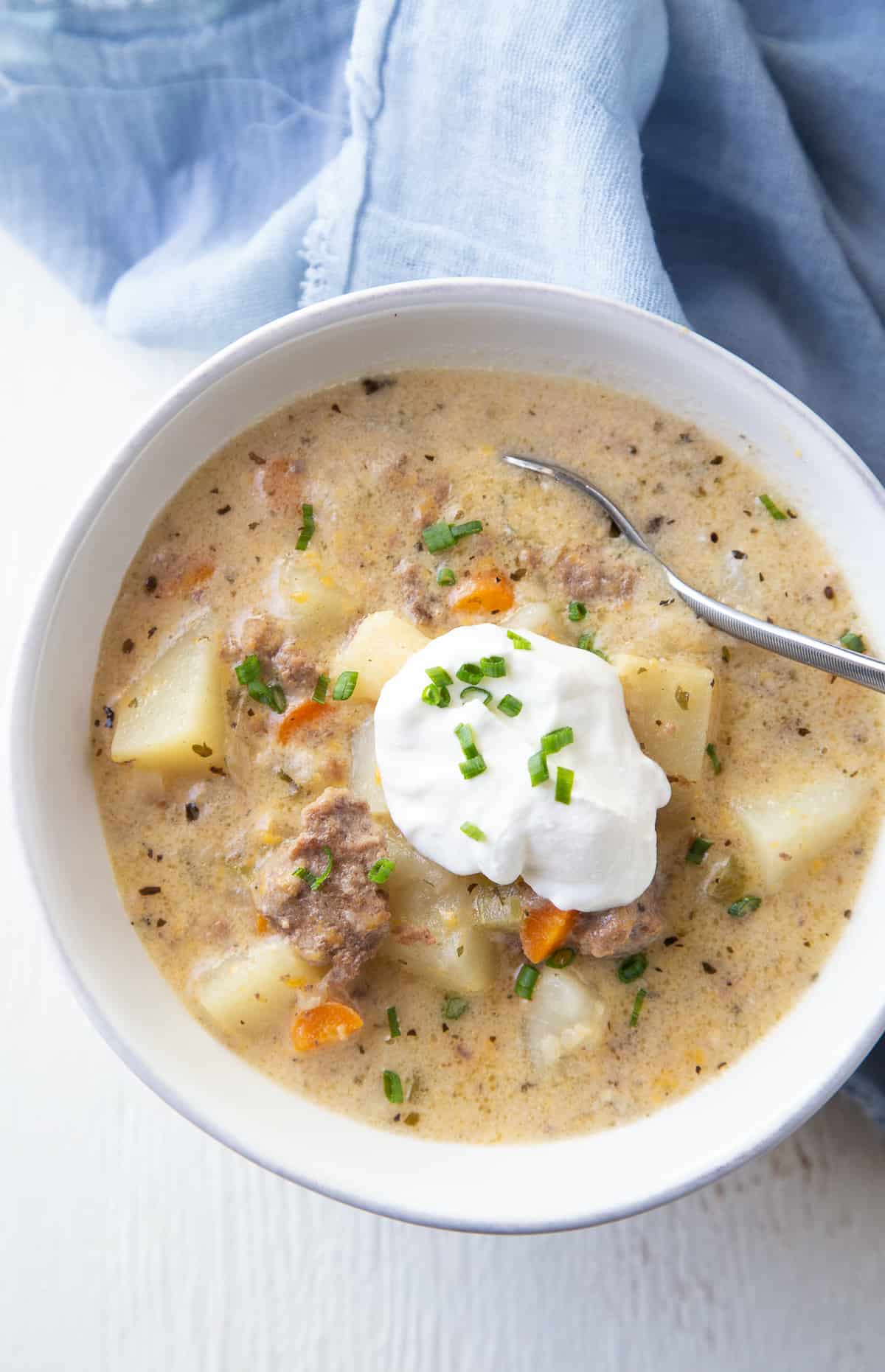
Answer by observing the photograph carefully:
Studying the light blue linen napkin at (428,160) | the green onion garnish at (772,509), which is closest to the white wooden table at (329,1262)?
the light blue linen napkin at (428,160)

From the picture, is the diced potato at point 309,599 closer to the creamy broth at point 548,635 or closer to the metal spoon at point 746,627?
the creamy broth at point 548,635

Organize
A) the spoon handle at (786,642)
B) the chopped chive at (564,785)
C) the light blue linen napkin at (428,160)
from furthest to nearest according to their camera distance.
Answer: the light blue linen napkin at (428,160) → the spoon handle at (786,642) → the chopped chive at (564,785)

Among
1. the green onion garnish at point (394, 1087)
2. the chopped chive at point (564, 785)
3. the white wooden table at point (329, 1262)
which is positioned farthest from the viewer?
the white wooden table at point (329, 1262)

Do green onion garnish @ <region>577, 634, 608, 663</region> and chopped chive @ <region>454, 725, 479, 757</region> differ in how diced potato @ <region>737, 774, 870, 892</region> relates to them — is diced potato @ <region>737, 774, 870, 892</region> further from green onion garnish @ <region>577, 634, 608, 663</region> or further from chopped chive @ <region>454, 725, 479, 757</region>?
chopped chive @ <region>454, 725, 479, 757</region>

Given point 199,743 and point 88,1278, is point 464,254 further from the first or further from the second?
point 88,1278

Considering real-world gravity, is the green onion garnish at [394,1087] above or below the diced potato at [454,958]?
below

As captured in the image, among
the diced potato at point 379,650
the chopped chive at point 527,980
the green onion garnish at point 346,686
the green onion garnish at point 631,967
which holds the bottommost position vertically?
the chopped chive at point 527,980

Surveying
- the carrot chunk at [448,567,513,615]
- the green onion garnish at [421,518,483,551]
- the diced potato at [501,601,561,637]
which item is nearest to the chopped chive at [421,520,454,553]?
the green onion garnish at [421,518,483,551]
